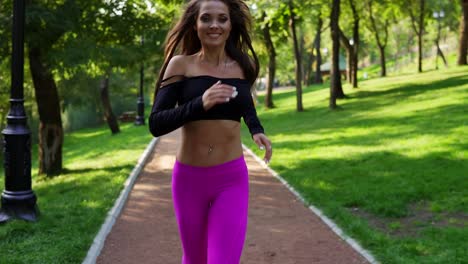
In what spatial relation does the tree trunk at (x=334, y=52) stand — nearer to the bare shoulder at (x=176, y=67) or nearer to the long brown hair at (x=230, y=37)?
the long brown hair at (x=230, y=37)

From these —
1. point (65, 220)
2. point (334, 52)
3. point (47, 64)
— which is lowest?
point (65, 220)

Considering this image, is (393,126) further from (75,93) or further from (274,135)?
(75,93)

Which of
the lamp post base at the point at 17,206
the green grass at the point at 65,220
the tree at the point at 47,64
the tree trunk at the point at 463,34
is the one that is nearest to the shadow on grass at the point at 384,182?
the green grass at the point at 65,220

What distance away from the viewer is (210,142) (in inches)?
123

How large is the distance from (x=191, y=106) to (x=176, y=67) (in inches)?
16.9

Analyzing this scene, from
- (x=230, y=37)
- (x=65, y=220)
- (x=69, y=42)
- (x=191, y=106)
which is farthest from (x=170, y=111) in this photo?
(x=69, y=42)

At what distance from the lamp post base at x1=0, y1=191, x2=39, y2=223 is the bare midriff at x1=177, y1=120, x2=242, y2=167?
15.3 ft

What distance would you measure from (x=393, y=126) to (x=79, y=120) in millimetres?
35936

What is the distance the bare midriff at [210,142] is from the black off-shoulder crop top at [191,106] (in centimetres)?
5

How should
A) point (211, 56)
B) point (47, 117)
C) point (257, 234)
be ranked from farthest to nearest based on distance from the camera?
point (47, 117) → point (257, 234) → point (211, 56)

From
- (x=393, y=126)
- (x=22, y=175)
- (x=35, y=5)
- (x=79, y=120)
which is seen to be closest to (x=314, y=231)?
(x=22, y=175)

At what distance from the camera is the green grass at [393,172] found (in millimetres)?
6039

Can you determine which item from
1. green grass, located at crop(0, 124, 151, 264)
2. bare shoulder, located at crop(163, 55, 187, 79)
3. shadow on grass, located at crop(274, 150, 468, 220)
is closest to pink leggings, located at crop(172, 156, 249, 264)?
bare shoulder, located at crop(163, 55, 187, 79)

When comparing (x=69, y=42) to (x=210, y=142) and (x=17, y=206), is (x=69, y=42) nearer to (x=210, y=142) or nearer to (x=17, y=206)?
(x=17, y=206)
